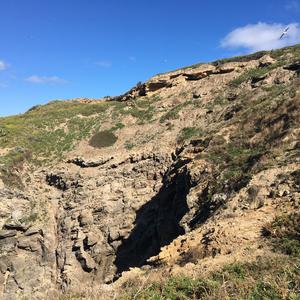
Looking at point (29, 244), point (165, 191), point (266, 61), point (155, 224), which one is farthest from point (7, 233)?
point (266, 61)

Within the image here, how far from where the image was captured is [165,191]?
31.3 meters

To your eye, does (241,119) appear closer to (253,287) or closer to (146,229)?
(146,229)

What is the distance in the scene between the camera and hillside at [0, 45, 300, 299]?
12.5 m

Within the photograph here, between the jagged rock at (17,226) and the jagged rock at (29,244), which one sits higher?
the jagged rock at (17,226)

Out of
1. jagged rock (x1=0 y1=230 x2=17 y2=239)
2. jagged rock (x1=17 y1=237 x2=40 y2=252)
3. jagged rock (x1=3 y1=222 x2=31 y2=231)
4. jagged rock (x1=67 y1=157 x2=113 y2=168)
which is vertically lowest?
jagged rock (x1=17 y1=237 x2=40 y2=252)

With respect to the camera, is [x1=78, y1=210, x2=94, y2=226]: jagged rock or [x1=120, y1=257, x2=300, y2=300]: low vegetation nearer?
[x1=120, y1=257, x2=300, y2=300]: low vegetation

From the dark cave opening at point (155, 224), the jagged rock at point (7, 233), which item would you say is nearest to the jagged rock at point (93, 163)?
the dark cave opening at point (155, 224)

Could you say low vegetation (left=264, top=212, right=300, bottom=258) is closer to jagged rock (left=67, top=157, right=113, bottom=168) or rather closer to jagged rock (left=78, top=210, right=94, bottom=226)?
jagged rock (left=78, top=210, right=94, bottom=226)

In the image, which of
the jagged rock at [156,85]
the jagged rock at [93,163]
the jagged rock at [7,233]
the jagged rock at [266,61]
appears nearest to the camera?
the jagged rock at [7,233]

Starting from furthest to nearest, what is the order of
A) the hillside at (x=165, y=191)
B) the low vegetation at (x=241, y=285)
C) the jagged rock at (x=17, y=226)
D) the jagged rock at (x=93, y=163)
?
1. the jagged rock at (x=93, y=163)
2. the jagged rock at (x=17, y=226)
3. the hillside at (x=165, y=191)
4. the low vegetation at (x=241, y=285)

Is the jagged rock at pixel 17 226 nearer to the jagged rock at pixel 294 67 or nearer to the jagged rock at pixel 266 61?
the jagged rock at pixel 294 67

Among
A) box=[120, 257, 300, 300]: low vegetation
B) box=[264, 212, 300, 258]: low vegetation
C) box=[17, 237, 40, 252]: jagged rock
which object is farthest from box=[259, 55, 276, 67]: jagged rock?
box=[120, 257, 300, 300]: low vegetation

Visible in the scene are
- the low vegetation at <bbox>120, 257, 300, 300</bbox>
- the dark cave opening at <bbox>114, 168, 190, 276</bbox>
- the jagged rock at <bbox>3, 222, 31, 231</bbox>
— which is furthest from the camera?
the jagged rock at <bbox>3, 222, 31, 231</bbox>

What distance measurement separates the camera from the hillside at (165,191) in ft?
41.1
